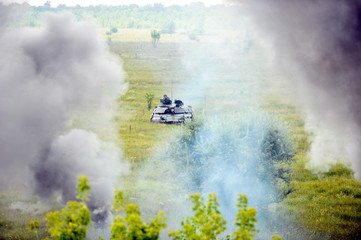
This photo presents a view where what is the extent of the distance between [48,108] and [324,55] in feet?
45.7

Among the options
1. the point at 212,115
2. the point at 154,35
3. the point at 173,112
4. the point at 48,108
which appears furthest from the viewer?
the point at 154,35

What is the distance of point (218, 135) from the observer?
13.7 m

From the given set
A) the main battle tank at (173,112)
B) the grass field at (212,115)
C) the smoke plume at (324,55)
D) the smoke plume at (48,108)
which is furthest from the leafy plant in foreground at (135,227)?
the main battle tank at (173,112)

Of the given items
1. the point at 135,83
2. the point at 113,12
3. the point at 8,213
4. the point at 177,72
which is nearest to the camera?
the point at 8,213

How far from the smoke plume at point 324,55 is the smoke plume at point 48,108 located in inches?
388

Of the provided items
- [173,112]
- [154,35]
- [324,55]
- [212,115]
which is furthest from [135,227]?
[154,35]

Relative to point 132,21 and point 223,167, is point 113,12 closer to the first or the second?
point 132,21

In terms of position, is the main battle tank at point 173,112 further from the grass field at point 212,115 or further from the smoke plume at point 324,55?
the smoke plume at point 324,55

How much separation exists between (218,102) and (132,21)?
49.8 meters

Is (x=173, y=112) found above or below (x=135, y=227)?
above

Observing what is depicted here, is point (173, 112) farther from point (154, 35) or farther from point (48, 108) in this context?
point (154, 35)

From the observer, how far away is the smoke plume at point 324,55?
647 inches

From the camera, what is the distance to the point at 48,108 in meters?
16.2

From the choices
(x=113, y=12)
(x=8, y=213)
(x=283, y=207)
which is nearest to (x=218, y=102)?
(x=283, y=207)
